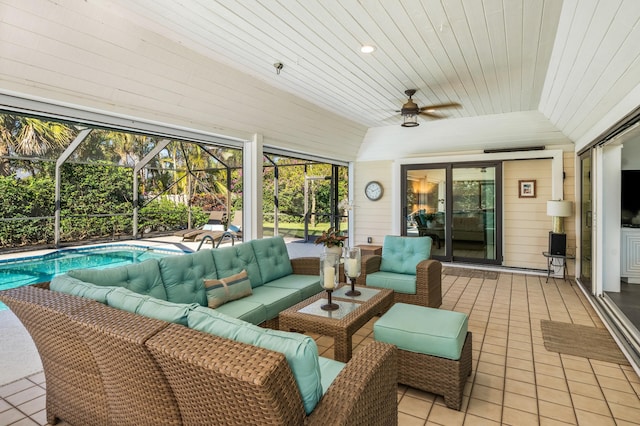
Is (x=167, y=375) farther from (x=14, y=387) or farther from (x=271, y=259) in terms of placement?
(x=271, y=259)

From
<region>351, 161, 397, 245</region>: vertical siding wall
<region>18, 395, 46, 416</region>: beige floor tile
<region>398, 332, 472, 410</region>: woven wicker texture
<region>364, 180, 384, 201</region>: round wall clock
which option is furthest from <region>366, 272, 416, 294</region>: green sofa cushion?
<region>364, 180, 384, 201</region>: round wall clock

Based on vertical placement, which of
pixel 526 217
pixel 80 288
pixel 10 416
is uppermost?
pixel 526 217

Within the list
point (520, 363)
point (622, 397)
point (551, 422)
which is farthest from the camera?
point (520, 363)

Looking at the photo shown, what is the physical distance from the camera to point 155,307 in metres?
1.60

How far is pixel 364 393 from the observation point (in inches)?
A: 53.4

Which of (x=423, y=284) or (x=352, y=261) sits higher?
(x=352, y=261)

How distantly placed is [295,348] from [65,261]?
740 cm

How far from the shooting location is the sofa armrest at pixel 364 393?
1.21m

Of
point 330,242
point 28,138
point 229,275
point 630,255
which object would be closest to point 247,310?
point 229,275

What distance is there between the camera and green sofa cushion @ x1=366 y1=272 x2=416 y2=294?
3.84 m

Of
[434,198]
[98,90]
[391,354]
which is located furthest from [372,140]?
[391,354]

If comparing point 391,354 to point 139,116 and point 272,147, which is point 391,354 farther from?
point 272,147

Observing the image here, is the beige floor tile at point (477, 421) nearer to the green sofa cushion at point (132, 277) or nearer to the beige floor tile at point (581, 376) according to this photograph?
the beige floor tile at point (581, 376)

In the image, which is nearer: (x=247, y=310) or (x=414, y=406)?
(x=414, y=406)
